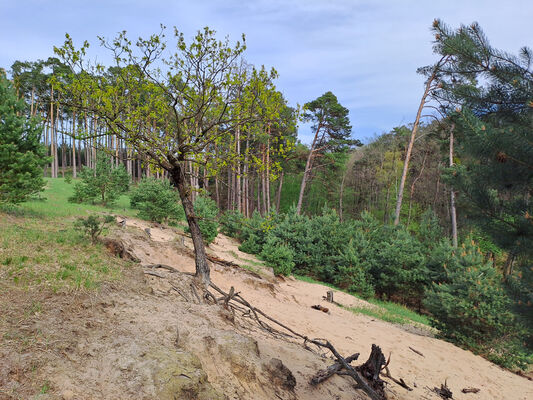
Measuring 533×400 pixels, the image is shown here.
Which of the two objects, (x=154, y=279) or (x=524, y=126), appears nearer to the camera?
(x=524, y=126)

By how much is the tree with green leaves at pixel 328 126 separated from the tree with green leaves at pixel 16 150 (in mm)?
17787

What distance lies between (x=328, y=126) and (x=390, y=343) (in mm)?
21241

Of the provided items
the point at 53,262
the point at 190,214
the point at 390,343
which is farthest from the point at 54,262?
the point at 390,343

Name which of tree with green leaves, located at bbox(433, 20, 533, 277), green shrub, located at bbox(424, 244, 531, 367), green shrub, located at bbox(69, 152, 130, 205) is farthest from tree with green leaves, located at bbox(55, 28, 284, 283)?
green shrub, located at bbox(69, 152, 130, 205)

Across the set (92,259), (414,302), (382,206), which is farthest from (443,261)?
(382,206)

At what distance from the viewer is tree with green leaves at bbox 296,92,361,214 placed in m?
26.0

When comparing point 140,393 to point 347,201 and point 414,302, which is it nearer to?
point 414,302

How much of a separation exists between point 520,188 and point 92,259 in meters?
6.99

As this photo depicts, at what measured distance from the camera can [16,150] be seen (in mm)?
10406

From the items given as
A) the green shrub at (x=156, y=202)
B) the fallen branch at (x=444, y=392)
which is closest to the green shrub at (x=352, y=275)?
the green shrub at (x=156, y=202)

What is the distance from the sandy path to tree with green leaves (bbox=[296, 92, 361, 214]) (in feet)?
52.1

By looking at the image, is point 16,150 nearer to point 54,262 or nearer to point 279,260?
point 54,262

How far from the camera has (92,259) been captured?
5875 millimetres

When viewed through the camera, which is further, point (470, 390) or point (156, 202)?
point (156, 202)
